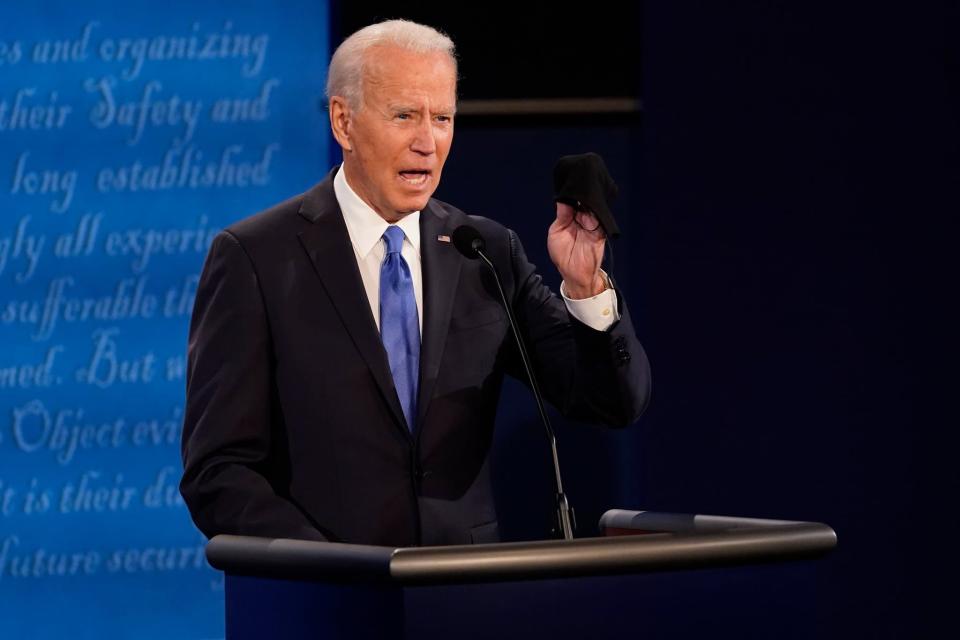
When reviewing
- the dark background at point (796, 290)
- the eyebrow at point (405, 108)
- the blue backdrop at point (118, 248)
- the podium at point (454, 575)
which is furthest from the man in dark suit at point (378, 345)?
the blue backdrop at point (118, 248)

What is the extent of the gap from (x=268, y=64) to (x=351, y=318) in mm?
1634

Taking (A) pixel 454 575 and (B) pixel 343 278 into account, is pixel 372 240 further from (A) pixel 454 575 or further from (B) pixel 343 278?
(A) pixel 454 575

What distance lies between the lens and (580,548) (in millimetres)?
1314

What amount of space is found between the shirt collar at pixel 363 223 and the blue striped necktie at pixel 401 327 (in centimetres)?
4

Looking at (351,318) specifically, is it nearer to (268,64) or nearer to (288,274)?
(288,274)

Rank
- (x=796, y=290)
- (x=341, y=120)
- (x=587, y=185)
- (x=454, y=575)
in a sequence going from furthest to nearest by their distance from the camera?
(x=796, y=290) < (x=341, y=120) < (x=587, y=185) < (x=454, y=575)

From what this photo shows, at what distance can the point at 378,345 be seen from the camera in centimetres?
186

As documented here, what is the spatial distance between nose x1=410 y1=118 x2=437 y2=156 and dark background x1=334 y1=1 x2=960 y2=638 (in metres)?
1.28

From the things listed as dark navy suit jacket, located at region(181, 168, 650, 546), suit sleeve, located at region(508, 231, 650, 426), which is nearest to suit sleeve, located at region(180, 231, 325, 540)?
dark navy suit jacket, located at region(181, 168, 650, 546)

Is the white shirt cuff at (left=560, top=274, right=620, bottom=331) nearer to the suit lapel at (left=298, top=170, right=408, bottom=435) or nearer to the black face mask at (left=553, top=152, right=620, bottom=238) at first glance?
the black face mask at (left=553, top=152, right=620, bottom=238)

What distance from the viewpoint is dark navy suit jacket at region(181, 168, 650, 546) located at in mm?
1827

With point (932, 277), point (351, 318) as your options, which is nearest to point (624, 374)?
point (351, 318)

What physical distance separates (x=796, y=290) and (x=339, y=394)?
5.42 feet

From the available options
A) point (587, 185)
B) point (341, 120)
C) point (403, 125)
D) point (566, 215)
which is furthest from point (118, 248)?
point (587, 185)
